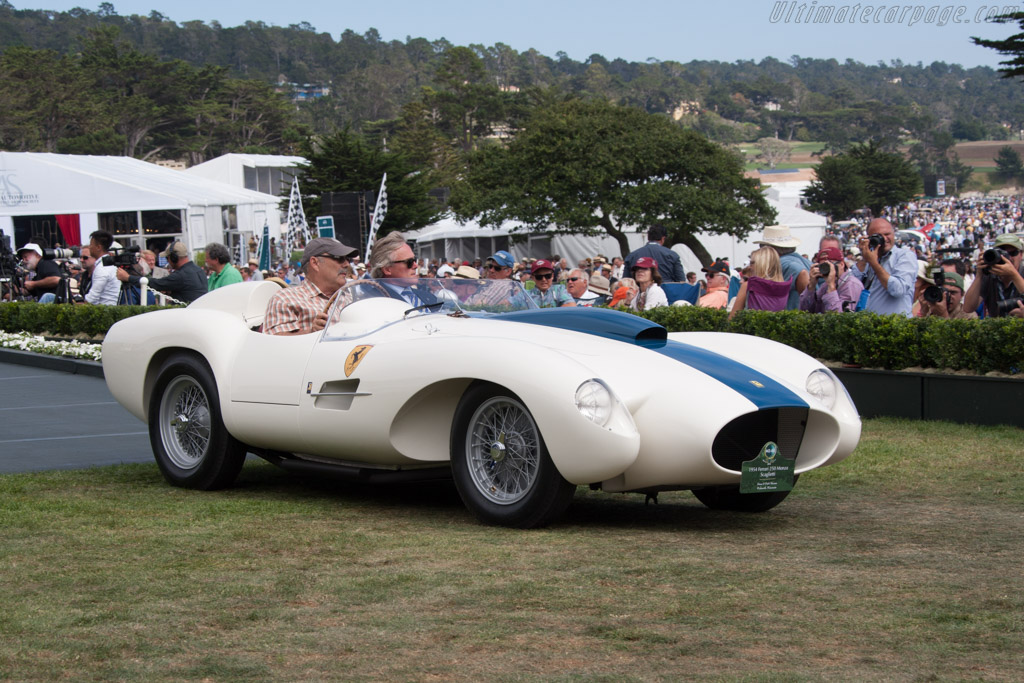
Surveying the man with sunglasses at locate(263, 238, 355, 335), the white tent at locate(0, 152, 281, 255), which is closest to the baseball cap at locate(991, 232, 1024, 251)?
the man with sunglasses at locate(263, 238, 355, 335)

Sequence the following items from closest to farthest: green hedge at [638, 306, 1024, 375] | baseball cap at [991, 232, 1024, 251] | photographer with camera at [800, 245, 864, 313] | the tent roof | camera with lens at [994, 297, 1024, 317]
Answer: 1. green hedge at [638, 306, 1024, 375]
2. baseball cap at [991, 232, 1024, 251]
3. camera with lens at [994, 297, 1024, 317]
4. photographer with camera at [800, 245, 864, 313]
5. the tent roof

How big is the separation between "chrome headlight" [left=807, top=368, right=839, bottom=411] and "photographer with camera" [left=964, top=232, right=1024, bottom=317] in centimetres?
432

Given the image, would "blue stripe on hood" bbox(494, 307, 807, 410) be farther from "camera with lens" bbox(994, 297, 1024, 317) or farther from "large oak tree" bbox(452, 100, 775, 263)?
"large oak tree" bbox(452, 100, 775, 263)

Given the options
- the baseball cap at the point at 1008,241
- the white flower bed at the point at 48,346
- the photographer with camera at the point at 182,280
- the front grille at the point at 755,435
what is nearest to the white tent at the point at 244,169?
the white flower bed at the point at 48,346

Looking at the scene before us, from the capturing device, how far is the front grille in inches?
228

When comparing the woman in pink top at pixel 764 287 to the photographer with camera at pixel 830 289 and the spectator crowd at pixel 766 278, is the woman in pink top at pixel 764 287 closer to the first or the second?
the spectator crowd at pixel 766 278

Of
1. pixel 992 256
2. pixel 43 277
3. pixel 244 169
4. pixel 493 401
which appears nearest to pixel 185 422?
pixel 493 401

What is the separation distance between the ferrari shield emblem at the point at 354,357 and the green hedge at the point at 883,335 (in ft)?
18.7

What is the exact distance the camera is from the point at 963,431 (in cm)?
943

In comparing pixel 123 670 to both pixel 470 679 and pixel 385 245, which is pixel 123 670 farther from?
pixel 385 245

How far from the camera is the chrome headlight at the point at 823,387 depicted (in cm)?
627

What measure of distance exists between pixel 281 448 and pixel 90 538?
1612 millimetres

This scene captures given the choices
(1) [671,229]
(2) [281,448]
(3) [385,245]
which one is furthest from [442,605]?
(1) [671,229]

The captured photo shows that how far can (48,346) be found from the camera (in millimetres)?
16531
